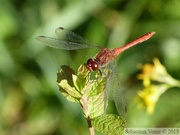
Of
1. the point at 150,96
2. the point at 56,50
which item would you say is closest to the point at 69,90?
the point at 150,96

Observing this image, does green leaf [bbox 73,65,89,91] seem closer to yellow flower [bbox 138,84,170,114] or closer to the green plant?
the green plant

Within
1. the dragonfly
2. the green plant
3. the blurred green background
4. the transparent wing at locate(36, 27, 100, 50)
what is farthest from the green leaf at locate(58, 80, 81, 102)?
the blurred green background

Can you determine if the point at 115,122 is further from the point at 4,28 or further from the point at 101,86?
the point at 4,28

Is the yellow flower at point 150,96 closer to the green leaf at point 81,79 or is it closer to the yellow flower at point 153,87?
the yellow flower at point 153,87

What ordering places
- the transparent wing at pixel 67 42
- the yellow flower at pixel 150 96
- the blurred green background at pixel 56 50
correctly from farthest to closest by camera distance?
1. the blurred green background at pixel 56 50
2. the yellow flower at pixel 150 96
3. the transparent wing at pixel 67 42

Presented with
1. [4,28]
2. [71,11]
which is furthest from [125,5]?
[4,28]

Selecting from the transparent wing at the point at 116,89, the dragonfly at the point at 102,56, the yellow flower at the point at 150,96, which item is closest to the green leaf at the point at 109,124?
the dragonfly at the point at 102,56

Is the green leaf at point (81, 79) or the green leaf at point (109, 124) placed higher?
the green leaf at point (81, 79)

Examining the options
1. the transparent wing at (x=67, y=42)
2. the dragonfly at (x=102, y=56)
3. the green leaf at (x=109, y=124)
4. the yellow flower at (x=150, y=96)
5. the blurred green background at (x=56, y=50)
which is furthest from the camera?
the blurred green background at (x=56, y=50)
